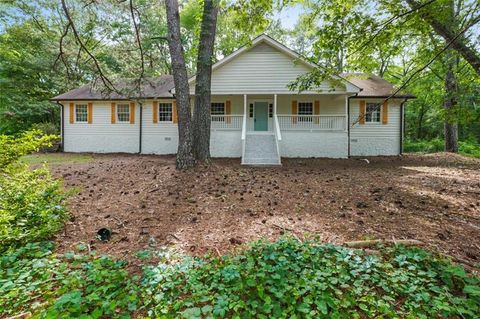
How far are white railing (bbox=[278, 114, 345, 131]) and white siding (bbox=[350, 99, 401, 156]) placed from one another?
1.58 metres

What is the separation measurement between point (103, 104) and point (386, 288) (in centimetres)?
1586

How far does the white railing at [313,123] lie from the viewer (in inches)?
481

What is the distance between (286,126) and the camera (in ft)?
41.1

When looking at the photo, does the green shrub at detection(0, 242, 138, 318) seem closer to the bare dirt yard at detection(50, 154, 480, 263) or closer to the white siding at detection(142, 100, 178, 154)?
the bare dirt yard at detection(50, 154, 480, 263)

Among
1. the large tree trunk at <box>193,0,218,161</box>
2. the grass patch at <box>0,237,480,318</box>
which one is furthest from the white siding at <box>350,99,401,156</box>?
the grass patch at <box>0,237,480,318</box>

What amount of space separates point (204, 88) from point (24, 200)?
17.7ft

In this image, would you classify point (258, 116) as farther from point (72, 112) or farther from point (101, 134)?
point (72, 112)

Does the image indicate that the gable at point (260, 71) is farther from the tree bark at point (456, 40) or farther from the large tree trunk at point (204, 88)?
the tree bark at point (456, 40)

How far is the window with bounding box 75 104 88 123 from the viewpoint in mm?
14773

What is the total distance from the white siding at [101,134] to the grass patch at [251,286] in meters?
12.4

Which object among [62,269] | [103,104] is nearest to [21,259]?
[62,269]

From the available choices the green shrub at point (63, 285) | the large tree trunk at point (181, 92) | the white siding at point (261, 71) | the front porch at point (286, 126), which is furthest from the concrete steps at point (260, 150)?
the green shrub at point (63, 285)

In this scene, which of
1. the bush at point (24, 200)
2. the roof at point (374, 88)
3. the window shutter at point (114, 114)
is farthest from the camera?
the window shutter at point (114, 114)

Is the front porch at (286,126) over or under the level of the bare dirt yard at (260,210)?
over
